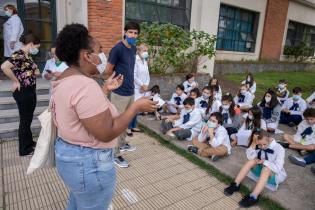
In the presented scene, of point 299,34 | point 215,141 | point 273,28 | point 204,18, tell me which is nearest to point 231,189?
point 215,141

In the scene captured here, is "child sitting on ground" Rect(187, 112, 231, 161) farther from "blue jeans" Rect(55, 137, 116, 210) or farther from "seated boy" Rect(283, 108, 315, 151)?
"blue jeans" Rect(55, 137, 116, 210)

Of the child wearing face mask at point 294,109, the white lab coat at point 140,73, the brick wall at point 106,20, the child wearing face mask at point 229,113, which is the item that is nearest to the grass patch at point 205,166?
the white lab coat at point 140,73

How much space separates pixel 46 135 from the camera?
1841 millimetres

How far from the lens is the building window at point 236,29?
11914 millimetres

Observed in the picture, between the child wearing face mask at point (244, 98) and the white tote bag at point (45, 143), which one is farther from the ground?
the white tote bag at point (45, 143)

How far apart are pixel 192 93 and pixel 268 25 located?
9.80m

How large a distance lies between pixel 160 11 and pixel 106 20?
224cm

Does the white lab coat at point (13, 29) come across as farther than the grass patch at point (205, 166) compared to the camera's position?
Yes

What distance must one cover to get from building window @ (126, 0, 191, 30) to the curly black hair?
6226mm

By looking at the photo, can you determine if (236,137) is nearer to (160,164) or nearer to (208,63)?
(160,164)

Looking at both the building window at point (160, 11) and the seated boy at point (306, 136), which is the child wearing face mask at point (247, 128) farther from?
the building window at point (160, 11)

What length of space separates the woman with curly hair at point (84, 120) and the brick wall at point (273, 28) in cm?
1359

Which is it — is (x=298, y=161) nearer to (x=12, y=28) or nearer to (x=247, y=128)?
(x=247, y=128)

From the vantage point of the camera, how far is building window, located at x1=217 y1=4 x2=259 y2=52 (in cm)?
1191
